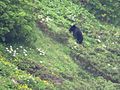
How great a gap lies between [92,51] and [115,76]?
6.27 feet

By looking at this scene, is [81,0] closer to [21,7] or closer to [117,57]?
[117,57]

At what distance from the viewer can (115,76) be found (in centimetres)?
2048

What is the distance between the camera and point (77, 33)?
2256cm

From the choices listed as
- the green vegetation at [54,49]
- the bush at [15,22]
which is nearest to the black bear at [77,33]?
the green vegetation at [54,49]

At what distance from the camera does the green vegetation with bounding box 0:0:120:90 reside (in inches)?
664

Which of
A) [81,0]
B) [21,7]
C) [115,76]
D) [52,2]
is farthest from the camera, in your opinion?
[81,0]

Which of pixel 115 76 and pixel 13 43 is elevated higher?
pixel 13 43

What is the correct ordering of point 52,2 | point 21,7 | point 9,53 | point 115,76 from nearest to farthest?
point 9,53 → point 21,7 → point 115,76 → point 52,2

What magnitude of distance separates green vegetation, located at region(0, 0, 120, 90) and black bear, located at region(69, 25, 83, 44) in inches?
9.4

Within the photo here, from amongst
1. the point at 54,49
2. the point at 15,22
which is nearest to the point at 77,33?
the point at 54,49

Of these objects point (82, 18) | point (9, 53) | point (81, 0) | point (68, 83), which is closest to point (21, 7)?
point (9, 53)

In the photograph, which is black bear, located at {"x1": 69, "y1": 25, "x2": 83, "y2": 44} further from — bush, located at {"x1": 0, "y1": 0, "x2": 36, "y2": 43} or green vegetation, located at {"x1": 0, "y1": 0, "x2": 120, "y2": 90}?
bush, located at {"x1": 0, "y1": 0, "x2": 36, "y2": 43}

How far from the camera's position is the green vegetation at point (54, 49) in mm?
16862

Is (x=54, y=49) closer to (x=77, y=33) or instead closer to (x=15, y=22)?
(x=77, y=33)
